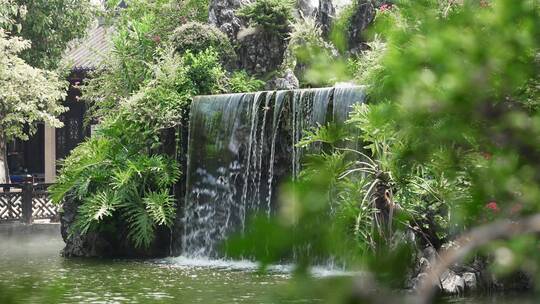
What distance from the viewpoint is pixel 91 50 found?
26.5 metres

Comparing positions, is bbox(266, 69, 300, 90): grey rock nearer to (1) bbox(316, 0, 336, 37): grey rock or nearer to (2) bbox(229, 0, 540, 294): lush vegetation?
(1) bbox(316, 0, 336, 37): grey rock

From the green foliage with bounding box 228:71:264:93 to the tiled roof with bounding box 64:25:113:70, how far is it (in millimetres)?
7401

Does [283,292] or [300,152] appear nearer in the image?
[283,292]

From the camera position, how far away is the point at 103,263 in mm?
14734

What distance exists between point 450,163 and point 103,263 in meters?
13.2

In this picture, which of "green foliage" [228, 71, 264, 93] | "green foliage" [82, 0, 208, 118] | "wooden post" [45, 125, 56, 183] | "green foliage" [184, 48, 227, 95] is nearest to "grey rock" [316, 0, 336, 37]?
"green foliage" [82, 0, 208, 118]

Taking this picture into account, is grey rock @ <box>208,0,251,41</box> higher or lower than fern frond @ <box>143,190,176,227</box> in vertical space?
higher

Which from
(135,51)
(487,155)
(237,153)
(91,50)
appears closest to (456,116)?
(487,155)

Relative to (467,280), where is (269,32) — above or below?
above

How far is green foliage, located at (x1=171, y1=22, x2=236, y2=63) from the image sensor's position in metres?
17.9

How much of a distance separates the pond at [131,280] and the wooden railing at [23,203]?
582cm

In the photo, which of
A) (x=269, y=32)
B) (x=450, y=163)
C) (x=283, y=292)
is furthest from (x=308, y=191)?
(x=269, y=32)

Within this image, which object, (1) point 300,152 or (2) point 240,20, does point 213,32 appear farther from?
(1) point 300,152

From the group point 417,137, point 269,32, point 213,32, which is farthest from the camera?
point 269,32
